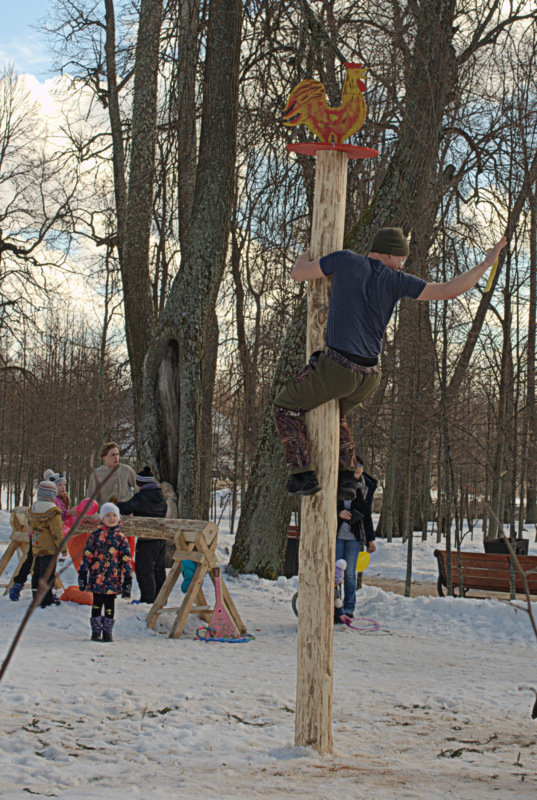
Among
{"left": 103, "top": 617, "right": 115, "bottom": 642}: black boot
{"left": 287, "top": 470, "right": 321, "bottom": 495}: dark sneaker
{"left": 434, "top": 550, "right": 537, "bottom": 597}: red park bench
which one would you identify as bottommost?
{"left": 103, "top": 617, "right": 115, "bottom": 642}: black boot

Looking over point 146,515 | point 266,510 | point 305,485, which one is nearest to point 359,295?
point 305,485

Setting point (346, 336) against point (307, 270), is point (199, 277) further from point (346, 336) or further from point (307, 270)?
point (346, 336)

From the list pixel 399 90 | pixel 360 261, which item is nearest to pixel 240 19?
pixel 399 90

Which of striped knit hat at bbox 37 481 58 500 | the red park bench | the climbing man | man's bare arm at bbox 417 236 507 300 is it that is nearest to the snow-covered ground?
striped knit hat at bbox 37 481 58 500

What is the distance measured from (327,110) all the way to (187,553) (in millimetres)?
5260

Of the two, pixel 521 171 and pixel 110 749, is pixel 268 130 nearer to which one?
pixel 521 171

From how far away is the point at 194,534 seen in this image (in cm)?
889

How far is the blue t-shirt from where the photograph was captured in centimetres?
462

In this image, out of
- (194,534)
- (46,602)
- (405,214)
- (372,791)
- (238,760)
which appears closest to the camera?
(372,791)

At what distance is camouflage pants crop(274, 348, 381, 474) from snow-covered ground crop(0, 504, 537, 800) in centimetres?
161

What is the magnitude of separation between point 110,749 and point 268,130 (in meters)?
10.8

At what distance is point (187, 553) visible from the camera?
8.90 metres

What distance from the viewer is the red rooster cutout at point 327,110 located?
4883 millimetres

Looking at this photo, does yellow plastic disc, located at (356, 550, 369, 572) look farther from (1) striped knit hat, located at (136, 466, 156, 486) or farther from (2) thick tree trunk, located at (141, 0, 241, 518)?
(2) thick tree trunk, located at (141, 0, 241, 518)
